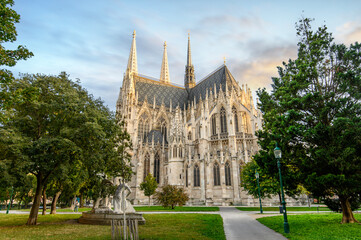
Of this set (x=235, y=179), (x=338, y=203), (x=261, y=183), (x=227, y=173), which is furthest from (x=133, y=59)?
(x=338, y=203)

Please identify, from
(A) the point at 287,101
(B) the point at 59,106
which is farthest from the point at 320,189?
(B) the point at 59,106

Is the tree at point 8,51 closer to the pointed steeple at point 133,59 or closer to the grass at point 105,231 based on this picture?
the grass at point 105,231

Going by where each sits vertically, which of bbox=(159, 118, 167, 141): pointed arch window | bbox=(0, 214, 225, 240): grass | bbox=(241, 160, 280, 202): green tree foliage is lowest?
bbox=(0, 214, 225, 240): grass

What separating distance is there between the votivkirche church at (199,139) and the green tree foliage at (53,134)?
77.9 ft

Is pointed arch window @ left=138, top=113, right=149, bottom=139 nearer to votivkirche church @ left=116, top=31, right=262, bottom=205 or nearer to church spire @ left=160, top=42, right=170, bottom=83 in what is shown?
votivkirche church @ left=116, top=31, right=262, bottom=205

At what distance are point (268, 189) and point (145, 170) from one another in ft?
86.3

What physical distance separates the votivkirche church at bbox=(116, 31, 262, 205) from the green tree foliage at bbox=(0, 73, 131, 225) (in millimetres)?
23738

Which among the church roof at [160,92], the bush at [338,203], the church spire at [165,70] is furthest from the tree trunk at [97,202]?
the church spire at [165,70]

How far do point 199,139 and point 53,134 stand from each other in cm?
2867

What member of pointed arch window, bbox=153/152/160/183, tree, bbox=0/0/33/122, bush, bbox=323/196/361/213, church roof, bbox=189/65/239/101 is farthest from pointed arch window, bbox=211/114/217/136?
tree, bbox=0/0/33/122

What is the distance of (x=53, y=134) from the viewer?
14102mm

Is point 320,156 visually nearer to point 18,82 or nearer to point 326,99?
point 326,99

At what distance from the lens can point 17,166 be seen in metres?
11.2

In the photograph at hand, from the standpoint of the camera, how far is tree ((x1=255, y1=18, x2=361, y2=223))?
1074 cm
